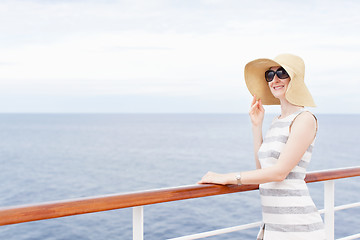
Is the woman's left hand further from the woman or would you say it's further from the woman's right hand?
the woman's right hand

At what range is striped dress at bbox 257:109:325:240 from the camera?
155cm

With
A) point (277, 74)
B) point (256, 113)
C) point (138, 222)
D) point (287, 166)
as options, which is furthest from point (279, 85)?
point (138, 222)

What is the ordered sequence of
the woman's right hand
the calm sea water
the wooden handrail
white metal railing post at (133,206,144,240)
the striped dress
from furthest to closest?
the calm sea water → the woman's right hand → the striped dress → white metal railing post at (133,206,144,240) → the wooden handrail

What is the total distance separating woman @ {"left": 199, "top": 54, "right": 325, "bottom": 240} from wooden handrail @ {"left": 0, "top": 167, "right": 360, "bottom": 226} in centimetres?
7

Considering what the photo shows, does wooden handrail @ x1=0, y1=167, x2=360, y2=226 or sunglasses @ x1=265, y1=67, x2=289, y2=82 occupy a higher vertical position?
sunglasses @ x1=265, y1=67, x2=289, y2=82

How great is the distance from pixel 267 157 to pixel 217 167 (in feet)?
103

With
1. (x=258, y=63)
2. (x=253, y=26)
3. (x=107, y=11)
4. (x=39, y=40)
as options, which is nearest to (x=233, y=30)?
(x=253, y=26)

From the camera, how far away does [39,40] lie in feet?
184

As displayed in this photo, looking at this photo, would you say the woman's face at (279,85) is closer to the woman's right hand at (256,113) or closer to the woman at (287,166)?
the woman at (287,166)

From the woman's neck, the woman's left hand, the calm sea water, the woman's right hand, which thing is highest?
the calm sea water

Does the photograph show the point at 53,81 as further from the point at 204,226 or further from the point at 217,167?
the point at 204,226

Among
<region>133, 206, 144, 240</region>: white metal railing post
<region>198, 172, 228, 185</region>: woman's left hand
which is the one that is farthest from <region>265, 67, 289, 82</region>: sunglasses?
<region>133, 206, 144, 240</region>: white metal railing post

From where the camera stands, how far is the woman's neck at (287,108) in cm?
161

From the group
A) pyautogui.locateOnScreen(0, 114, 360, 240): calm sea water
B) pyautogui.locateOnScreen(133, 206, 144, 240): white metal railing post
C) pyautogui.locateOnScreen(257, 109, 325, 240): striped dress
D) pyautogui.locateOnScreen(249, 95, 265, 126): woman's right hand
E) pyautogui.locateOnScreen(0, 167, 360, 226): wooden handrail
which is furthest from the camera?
pyautogui.locateOnScreen(0, 114, 360, 240): calm sea water
